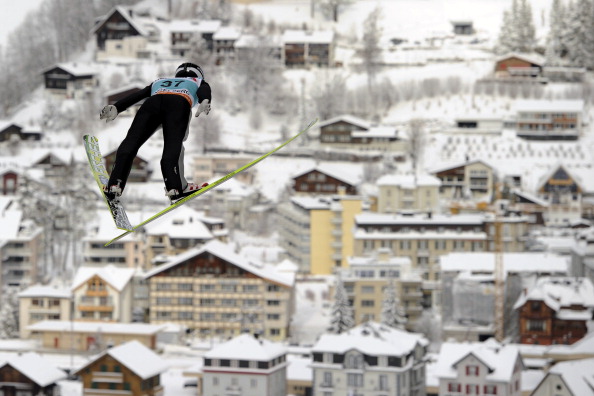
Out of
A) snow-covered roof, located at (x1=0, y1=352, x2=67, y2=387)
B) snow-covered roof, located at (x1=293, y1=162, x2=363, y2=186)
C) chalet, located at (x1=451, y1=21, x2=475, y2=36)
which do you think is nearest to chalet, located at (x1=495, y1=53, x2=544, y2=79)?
chalet, located at (x1=451, y1=21, x2=475, y2=36)

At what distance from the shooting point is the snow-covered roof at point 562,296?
33.5 meters

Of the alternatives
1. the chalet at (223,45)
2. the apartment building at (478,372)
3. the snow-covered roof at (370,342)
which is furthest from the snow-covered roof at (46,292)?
the chalet at (223,45)

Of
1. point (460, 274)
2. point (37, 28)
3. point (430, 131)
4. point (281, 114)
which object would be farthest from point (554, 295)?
point (37, 28)

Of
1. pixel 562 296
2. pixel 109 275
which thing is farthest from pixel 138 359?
pixel 562 296

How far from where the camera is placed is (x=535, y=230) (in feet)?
147

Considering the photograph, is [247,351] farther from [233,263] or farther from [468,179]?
[468,179]

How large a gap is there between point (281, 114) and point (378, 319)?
71.3 feet

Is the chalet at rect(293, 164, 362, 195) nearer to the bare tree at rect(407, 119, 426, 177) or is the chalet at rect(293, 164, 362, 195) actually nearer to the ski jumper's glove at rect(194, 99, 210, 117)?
the bare tree at rect(407, 119, 426, 177)

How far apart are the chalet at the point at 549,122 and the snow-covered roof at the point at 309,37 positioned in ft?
32.4

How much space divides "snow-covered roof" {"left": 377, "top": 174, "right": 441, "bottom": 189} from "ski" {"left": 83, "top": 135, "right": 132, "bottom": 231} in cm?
3753

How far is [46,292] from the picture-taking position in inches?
1442

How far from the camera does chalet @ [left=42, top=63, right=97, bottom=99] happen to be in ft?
186

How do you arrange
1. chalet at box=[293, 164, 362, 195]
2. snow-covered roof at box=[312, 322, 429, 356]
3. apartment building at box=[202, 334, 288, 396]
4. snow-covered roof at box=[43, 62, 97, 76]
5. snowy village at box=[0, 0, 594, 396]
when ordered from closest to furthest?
snow-covered roof at box=[312, 322, 429, 356] → apartment building at box=[202, 334, 288, 396] → snowy village at box=[0, 0, 594, 396] → chalet at box=[293, 164, 362, 195] → snow-covered roof at box=[43, 62, 97, 76]

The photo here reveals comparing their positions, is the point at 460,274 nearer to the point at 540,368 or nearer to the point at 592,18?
the point at 540,368
